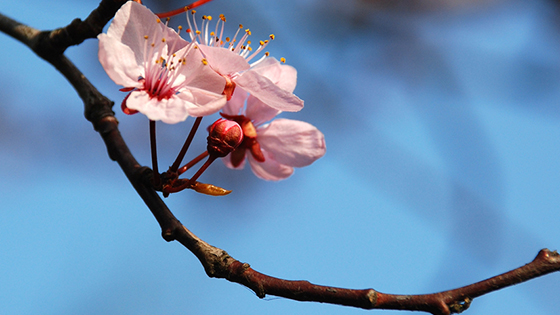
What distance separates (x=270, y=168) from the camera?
1.46 m

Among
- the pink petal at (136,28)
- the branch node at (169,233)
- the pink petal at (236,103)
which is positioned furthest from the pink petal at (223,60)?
the branch node at (169,233)

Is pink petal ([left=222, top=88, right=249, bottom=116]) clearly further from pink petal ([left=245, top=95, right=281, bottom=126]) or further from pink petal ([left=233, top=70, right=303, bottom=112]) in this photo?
pink petal ([left=233, top=70, right=303, bottom=112])

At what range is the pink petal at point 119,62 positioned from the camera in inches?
39.0

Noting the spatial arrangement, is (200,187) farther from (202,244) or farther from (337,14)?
(337,14)

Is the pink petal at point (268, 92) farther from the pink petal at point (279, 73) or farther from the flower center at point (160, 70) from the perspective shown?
the pink petal at point (279, 73)

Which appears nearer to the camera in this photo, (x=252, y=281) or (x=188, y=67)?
(x=252, y=281)

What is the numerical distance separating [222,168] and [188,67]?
235cm

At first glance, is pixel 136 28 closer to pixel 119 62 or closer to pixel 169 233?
pixel 119 62

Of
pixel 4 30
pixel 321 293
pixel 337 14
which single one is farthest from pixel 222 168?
pixel 321 293

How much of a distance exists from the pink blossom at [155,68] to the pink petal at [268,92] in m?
0.06

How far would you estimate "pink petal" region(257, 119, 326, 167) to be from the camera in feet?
4.50

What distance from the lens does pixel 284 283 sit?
903mm

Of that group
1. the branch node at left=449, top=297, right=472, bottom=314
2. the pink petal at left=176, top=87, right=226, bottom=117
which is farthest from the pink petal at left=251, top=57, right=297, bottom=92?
Answer: the branch node at left=449, top=297, right=472, bottom=314

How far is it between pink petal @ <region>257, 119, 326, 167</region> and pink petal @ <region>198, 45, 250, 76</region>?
1.06ft
